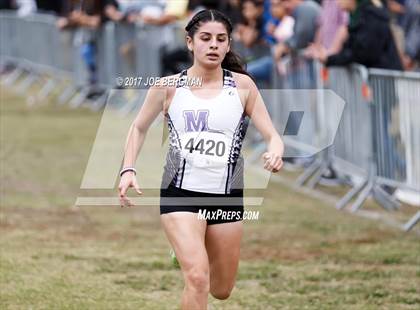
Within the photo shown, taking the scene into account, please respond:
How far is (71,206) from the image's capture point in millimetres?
12695

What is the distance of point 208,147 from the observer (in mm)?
6668

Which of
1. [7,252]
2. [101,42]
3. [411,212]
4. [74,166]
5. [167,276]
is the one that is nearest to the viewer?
[167,276]

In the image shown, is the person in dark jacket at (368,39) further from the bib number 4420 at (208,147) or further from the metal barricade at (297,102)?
the bib number 4420 at (208,147)

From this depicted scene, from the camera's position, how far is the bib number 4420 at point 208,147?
6672mm

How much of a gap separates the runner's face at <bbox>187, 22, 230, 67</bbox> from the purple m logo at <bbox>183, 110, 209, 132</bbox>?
0.27 meters

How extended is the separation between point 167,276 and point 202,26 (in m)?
3.08

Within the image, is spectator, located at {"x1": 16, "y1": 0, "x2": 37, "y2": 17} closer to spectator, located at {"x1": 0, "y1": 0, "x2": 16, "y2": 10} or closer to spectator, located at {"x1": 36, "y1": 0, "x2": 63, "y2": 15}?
spectator, located at {"x1": 36, "y1": 0, "x2": 63, "y2": 15}

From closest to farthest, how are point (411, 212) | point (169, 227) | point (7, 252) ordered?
point (169, 227), point (7, 252), point (411, 212)

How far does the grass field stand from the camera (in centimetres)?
851

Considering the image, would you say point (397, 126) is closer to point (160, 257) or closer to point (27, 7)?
point (160, 257)

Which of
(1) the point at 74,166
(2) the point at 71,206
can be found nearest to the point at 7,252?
(2) the point at 71,206

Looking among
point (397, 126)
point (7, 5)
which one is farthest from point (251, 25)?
point (7, 5)

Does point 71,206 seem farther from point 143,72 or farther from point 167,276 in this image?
point 143,72

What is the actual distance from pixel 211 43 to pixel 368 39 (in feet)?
19.4
